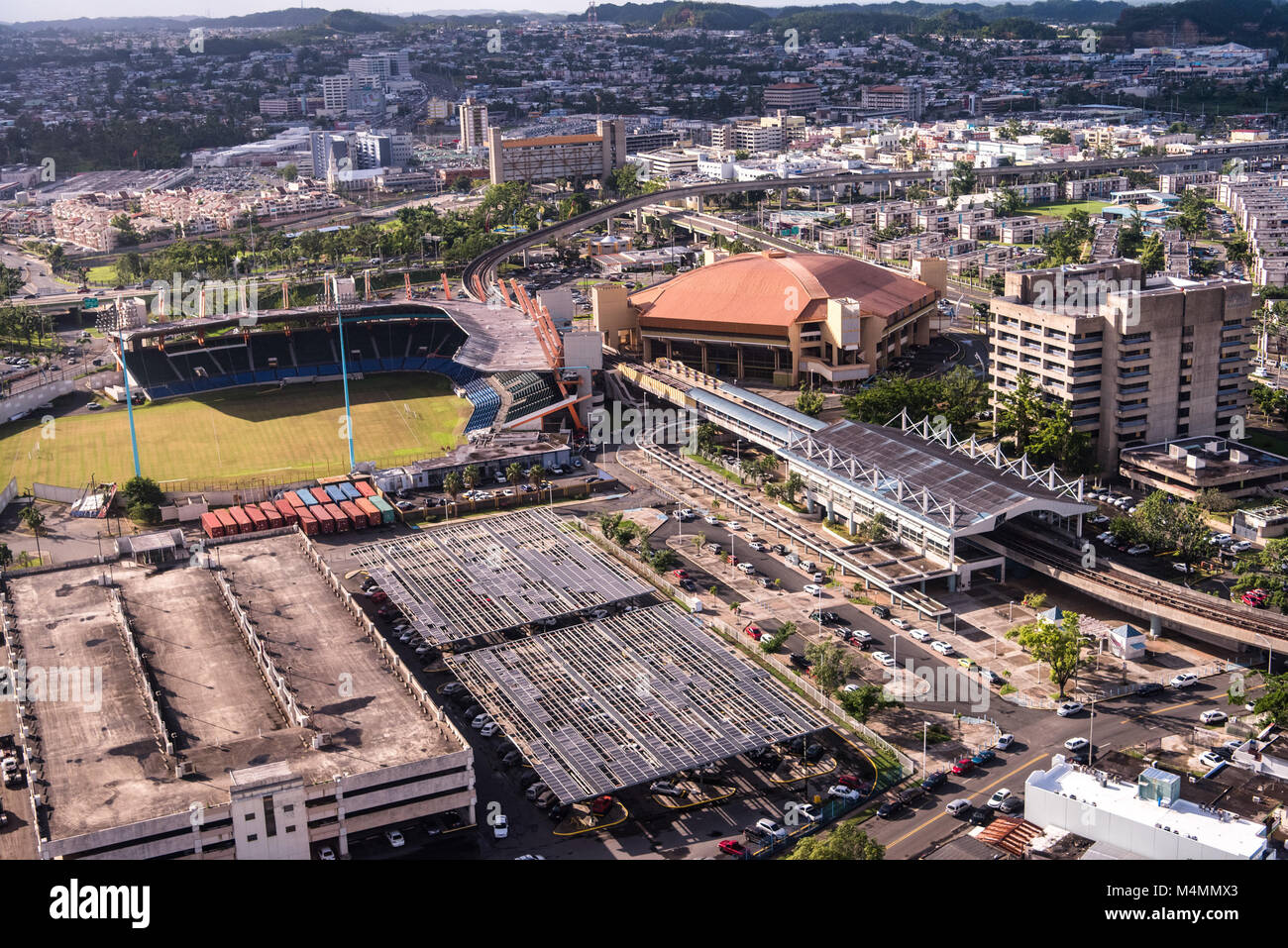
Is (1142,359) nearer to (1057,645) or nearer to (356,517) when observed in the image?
(1057,645)

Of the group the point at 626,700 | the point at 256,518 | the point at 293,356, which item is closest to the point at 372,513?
the point at 256,518

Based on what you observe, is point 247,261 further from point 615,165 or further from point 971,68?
point 971,68

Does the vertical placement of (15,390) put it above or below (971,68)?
below

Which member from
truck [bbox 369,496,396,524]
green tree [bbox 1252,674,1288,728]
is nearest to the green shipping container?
truck [bbox 369,496,396,524]

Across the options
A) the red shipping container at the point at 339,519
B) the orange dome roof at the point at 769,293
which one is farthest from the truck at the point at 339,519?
the orange dome roof at the point at 769,293

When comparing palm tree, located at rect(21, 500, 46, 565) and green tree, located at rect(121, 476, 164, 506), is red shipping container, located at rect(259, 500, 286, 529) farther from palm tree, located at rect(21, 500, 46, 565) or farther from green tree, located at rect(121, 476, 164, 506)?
palm tree, located at rect(21, 500, 46, 565)

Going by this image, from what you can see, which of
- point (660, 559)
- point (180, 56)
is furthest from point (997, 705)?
point (180, 56)
